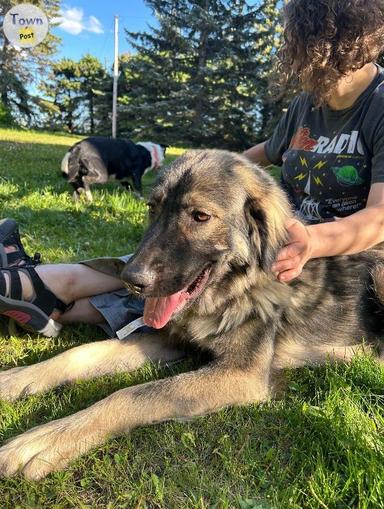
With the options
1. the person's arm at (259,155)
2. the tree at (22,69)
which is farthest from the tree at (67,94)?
the person's arm at (259,155)

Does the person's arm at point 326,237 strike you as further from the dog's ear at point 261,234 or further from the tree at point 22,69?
the tree at point 22,69

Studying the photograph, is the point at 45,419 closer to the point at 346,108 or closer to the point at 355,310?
the point at 355,310

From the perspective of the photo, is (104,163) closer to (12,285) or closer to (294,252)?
(12,285)

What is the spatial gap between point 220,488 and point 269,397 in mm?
648

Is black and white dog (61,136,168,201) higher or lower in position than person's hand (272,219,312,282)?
lower

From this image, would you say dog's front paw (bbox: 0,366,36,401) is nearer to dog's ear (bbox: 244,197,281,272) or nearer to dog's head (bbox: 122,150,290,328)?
dog's head (bbox: 122,150,290,328)

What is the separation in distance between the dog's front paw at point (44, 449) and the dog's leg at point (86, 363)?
15.3 inches

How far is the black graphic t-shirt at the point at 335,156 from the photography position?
8.93ft

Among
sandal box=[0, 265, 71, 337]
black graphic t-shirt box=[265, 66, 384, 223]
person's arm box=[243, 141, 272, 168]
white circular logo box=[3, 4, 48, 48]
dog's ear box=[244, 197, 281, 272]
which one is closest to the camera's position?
dog's ear box=[244, 197, 281, 272]

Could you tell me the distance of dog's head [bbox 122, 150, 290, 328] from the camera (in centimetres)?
208

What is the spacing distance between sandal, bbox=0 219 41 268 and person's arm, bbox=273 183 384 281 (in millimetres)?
1681

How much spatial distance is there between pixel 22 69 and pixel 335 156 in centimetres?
3292

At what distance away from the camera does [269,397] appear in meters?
→ 2.23

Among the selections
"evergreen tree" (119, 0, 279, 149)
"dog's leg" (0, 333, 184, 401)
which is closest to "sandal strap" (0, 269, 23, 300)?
"dog's leg" (0, 333, 184, 401)
